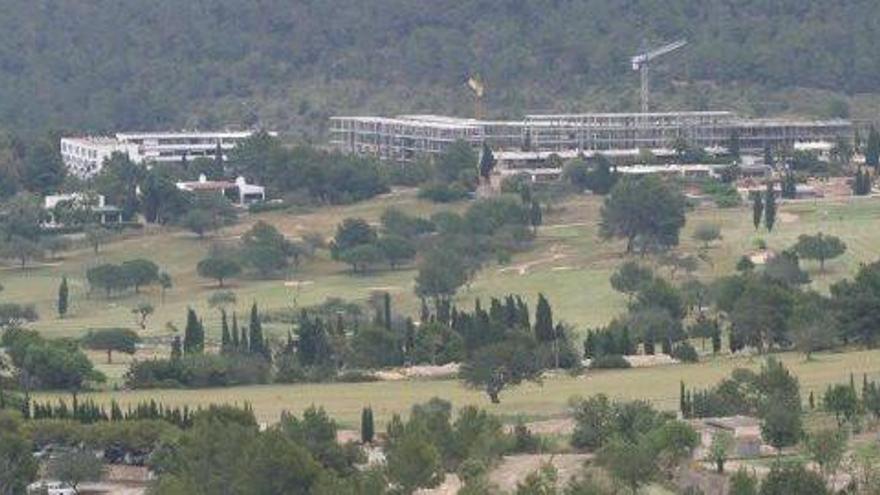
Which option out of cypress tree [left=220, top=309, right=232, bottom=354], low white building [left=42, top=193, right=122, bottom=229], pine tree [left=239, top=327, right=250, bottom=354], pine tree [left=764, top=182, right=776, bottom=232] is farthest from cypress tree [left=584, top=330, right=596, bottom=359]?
low white building [left=42, top=193, right=122, bottom=229]

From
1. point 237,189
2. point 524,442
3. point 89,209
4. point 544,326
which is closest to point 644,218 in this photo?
point 89,209

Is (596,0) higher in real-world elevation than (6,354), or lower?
higher

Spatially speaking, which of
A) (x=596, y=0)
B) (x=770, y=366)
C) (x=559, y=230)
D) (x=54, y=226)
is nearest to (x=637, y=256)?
(x=559, y=230)

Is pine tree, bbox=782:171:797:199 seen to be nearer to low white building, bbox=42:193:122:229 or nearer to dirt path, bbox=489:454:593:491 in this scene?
low white building, bbox=42:193:122:229

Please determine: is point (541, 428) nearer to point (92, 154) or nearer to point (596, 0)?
point (92, 154)

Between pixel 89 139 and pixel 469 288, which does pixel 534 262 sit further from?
pixel 89 139

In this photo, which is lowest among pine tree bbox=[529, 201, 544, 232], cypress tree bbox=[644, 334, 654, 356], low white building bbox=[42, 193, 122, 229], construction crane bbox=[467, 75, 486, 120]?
cypress tree bbox=[644, 334, 654, 356]
